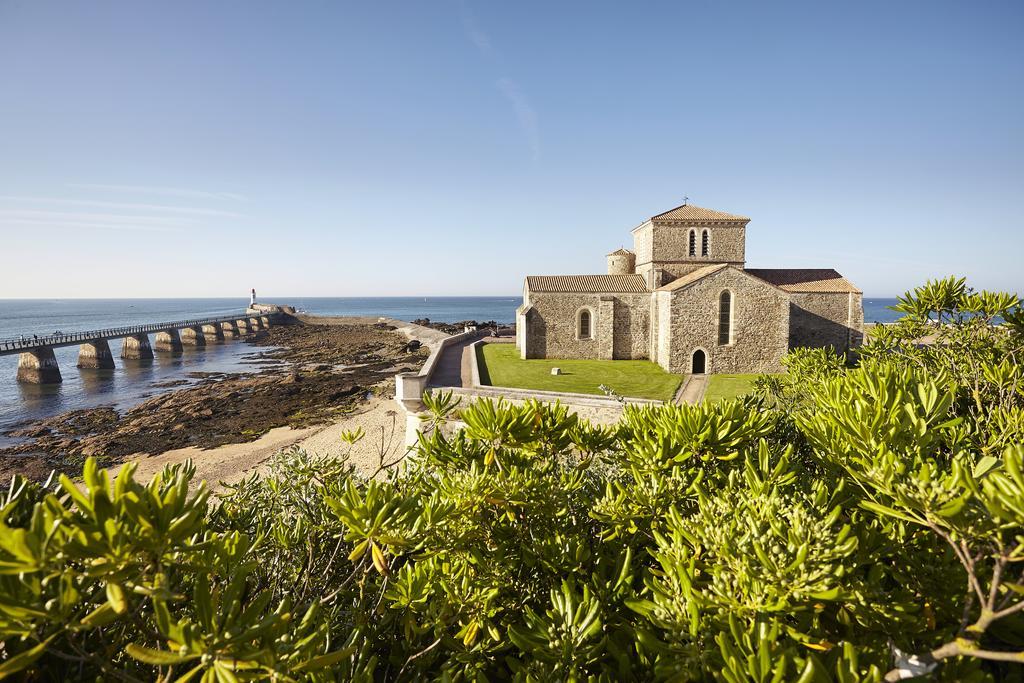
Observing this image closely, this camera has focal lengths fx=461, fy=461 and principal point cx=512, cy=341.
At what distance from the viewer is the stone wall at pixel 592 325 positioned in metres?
27.4

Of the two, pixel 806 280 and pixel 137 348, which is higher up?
pixel 806 280

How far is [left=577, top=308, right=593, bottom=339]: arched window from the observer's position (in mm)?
27922

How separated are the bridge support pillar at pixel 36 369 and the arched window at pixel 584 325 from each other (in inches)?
1681

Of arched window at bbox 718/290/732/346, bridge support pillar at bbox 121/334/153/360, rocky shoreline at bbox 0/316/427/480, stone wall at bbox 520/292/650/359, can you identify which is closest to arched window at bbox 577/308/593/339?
stone wall at bbox 520/292/650/359

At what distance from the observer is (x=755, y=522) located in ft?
7.57

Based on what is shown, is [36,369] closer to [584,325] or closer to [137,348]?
[137,348]

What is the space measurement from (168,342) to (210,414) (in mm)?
41688

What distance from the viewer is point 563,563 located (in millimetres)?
3291

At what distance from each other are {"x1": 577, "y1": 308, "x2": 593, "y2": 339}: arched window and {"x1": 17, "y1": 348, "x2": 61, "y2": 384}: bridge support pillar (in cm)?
4269

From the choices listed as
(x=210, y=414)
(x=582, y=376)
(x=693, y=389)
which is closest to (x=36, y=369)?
(x=210, y=414)

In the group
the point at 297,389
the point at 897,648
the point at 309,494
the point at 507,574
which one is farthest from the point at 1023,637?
the point at 297,389

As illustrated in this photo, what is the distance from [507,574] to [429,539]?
0.97 meters

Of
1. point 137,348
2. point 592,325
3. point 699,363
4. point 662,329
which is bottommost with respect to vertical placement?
point 137,348

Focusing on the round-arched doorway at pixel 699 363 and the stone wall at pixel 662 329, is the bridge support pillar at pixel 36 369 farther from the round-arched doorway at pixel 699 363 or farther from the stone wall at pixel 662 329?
the round-arched doorway at pixel 699 363
